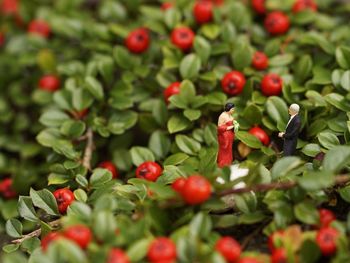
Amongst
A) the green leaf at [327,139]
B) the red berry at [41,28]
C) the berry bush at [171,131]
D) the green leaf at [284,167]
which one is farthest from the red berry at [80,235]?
the red berry at [41,28]

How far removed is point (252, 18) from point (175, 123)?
1.44 meters

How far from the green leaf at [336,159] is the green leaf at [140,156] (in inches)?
44.3

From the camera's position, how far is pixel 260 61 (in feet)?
12.6

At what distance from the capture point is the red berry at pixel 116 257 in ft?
7.35

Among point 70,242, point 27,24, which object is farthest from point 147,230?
point 27,24

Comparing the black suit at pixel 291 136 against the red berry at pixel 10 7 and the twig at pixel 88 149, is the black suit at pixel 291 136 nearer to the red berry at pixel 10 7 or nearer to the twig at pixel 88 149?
the twig at pixel 88 149

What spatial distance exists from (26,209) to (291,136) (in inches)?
57.2

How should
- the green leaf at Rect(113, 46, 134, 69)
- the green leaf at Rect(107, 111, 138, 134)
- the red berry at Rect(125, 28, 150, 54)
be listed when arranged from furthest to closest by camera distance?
the red berry at Rect(125, 28, 150, 54) < the green leaf at Rect(113, 46, 134, 69) < the green leaf at Rect(107, 111, 138, 134)

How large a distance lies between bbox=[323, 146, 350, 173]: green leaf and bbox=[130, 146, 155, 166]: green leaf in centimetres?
113

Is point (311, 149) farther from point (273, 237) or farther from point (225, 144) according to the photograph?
point (273, 237)

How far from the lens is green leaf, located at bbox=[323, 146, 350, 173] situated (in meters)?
2.65

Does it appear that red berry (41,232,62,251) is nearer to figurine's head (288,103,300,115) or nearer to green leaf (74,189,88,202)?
green leaf (74,189,88,202)

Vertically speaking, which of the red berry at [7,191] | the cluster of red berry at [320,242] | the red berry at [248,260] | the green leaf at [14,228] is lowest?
the red berry at [7,191]

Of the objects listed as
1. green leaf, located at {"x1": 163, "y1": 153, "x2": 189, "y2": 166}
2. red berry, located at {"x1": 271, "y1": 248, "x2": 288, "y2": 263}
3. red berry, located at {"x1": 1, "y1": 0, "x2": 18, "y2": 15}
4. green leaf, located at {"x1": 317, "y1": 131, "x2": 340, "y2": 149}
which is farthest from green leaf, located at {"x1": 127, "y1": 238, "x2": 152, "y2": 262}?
red berry, located at {"x1": 1, "y1": 0, "x2": 18, "y2": 15}
